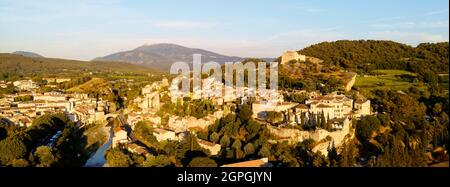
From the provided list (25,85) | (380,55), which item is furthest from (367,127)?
(25,85)

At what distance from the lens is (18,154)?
10.8 meters

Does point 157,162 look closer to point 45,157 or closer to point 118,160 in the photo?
point 118,160

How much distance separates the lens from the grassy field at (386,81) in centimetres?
1577

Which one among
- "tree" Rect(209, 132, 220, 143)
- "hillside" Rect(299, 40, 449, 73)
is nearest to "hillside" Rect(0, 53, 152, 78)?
"hillside" Rect(299, 40, 449, 73)

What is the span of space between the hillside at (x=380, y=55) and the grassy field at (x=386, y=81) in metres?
0.64

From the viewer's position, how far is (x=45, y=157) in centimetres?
1012

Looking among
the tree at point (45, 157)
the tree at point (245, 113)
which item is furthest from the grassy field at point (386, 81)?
the tree at point (45, 157)

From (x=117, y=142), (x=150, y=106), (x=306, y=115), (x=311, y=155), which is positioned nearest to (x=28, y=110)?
(x=150, y=106)

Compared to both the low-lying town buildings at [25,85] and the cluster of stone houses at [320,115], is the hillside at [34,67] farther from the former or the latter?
the cluster of stone houses at [320,115]

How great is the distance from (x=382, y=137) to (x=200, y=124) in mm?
5562

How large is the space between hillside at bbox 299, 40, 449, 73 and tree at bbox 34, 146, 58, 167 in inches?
512

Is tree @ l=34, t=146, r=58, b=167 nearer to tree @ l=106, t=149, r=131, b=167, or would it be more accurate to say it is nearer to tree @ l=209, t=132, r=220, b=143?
tree @ l=106, t=149, r=131, b=167

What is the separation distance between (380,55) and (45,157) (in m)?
17.9
